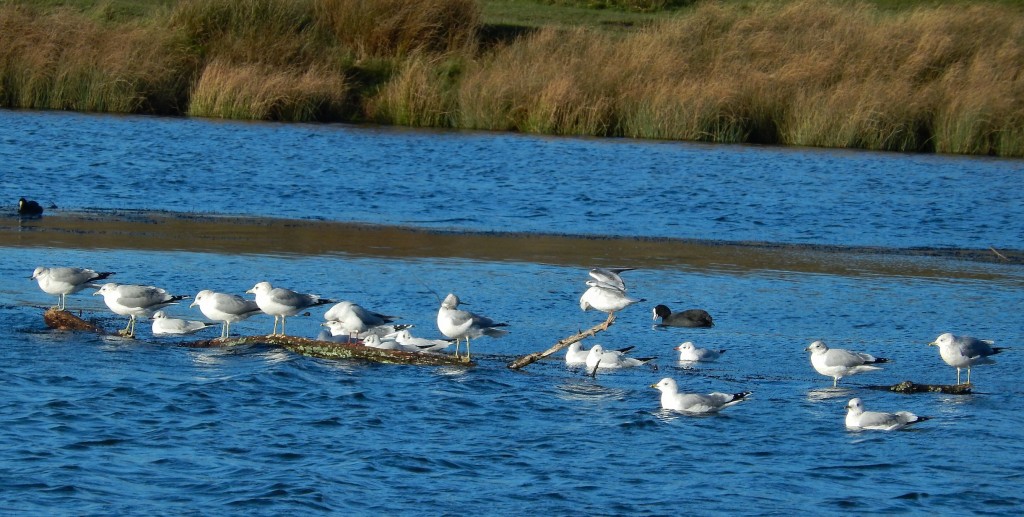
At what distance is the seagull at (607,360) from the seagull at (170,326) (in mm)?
3136

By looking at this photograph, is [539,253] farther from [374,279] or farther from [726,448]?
[726,448]

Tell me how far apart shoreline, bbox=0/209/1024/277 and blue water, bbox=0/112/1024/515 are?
0.30 m

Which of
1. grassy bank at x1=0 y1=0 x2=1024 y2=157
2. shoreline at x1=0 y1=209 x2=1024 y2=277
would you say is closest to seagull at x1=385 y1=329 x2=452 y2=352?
shoreline at x1=0 y1=209 x2=1024 y2=277

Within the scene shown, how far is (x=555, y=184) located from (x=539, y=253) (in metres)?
5.76

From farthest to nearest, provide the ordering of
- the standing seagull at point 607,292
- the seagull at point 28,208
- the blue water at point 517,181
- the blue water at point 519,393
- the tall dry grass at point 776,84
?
the tall dry grass at point 776,84 < the blue water at point 517,181 < the seagull at point 28,208 < the standing seagull at point 607,292 < the blue water at point 519,393

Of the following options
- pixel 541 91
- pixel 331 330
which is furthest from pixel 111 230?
pixel 541 91

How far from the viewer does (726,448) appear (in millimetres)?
8555

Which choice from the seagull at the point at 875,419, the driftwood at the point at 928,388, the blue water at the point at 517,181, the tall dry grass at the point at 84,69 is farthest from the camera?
the tall dry grass at the point at 84,69

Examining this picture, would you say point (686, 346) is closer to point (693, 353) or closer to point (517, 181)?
point (693, 353)

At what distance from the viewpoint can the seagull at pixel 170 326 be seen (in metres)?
10.9

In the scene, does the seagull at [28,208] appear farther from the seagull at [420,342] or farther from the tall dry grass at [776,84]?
the tall dry grass at [776,84]

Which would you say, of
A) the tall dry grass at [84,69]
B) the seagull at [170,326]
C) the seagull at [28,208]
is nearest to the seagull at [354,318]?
the seagull at [170,326]

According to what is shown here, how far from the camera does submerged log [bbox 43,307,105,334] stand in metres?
10.6

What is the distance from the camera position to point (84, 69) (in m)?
27.4
